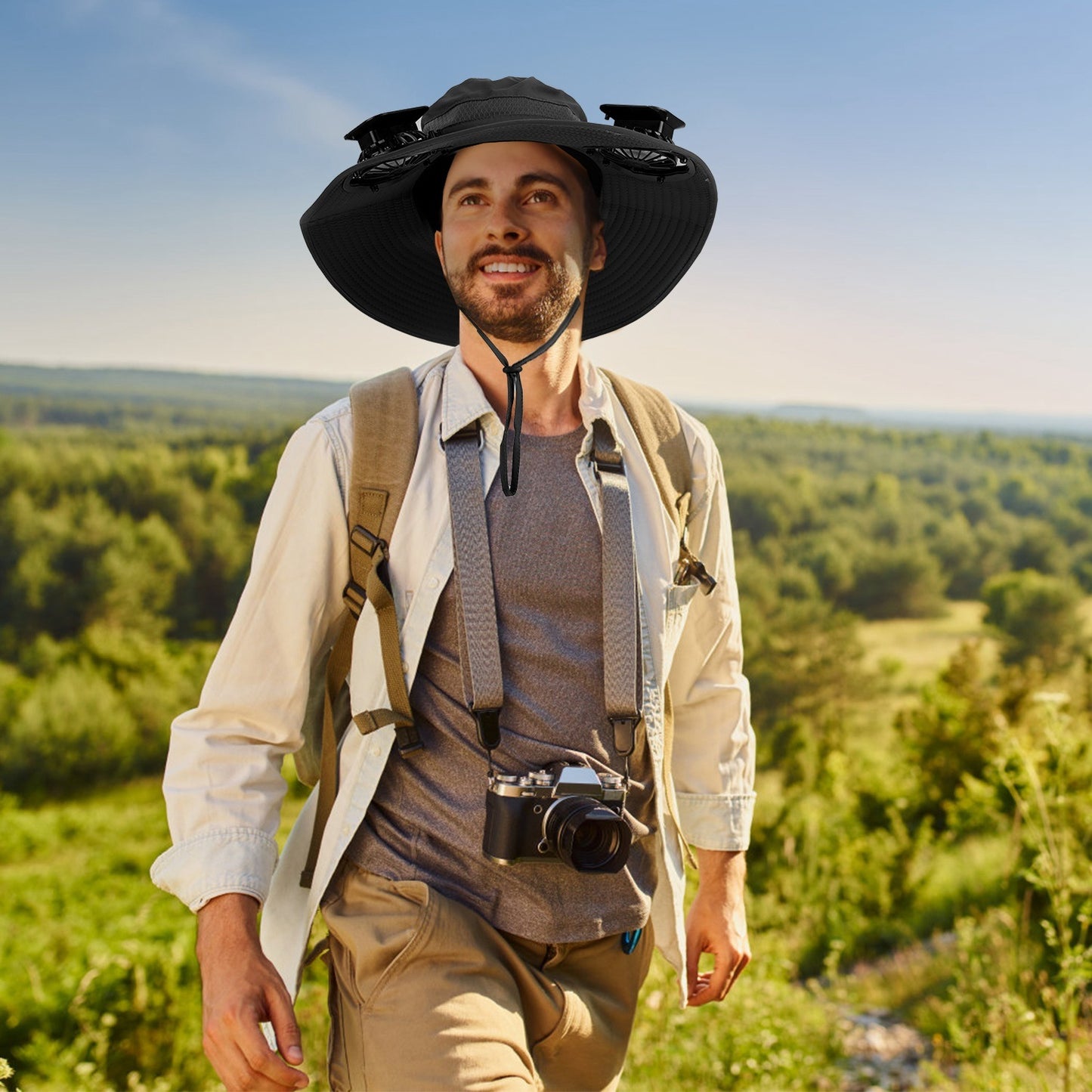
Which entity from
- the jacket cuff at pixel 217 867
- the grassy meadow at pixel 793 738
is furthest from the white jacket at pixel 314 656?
the grassy meadow at pixel 793 738

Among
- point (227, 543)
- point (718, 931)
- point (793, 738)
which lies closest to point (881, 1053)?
point (718, 931)

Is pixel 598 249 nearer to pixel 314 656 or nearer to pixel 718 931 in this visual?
pixel 314 656

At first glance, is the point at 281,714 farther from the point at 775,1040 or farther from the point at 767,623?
the point at 767,623

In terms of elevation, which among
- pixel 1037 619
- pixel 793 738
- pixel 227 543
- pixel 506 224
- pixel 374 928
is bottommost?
pixel 793 738

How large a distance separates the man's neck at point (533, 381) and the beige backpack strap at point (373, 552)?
16 centimetres

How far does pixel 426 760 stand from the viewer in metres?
1.48

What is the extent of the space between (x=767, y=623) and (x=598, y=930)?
41.7m

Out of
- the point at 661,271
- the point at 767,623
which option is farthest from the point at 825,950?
the point at 767,623

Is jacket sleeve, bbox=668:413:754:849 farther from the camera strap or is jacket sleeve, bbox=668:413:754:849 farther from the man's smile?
the man's smile

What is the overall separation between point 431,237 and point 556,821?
3.69ft

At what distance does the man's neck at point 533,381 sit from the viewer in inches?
66.6

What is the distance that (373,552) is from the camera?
1.46 m

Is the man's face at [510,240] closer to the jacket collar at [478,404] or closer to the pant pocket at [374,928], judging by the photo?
the jacket collar at [478,404]

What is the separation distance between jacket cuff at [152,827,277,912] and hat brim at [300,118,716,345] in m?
1.02
